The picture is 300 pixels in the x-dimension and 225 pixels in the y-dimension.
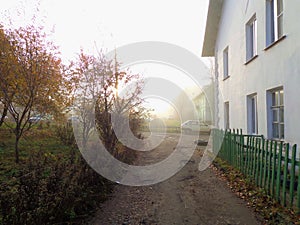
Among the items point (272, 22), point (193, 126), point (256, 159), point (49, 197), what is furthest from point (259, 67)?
point (193, 126)

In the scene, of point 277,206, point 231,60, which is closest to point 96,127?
point 277,206

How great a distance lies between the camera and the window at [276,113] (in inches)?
259

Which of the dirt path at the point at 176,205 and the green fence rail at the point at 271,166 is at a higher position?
the green fence rail at the point at 271,166

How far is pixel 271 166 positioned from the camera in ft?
15.0

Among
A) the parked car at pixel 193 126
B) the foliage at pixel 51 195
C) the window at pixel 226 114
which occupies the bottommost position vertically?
the foliage at pixel 51 195

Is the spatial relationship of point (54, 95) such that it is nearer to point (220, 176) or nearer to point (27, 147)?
point (27, 147)

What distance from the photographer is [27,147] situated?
841 cm

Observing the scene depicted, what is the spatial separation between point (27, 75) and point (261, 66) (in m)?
7.32

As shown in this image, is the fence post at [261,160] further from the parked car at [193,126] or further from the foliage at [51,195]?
the parked car at [193,126]

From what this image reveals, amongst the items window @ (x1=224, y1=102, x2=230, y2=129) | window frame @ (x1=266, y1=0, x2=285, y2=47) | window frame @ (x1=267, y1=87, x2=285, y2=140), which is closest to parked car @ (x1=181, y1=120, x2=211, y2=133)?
window @ (x1=224, y1=102, x2=230, y2=129)

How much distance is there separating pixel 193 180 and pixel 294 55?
413 cm

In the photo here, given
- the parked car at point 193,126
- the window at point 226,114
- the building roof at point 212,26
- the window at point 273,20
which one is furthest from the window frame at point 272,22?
the parked car at point 193,126

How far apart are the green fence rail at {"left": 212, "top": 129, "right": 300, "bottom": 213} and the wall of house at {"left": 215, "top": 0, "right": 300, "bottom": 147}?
111cm

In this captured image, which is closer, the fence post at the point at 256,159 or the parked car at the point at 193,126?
the fence post at the point at 256,159
